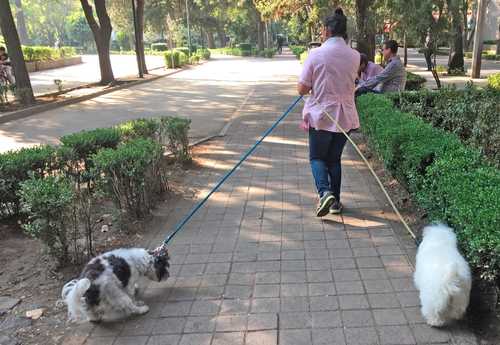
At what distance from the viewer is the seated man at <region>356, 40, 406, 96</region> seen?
294 inches

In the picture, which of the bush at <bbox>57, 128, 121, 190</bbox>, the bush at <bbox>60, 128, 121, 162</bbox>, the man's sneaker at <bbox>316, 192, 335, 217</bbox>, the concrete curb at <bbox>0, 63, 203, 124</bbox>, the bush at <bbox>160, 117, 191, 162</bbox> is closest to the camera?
the man's sneaker at <bbox>316, 192, 335, 217</bbox>

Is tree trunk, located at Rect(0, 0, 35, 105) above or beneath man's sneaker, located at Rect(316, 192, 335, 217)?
above

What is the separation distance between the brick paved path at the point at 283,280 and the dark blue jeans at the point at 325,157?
389 millimetres

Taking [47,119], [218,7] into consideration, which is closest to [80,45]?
[218,7]

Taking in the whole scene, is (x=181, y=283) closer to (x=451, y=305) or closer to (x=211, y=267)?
(x=211, y=267)

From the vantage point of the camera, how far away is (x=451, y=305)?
2.70 metres

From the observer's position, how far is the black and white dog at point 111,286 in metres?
2.94

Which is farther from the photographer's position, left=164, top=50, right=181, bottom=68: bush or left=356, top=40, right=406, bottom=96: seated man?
left=164, top=50, right=181, bottom=68: bush

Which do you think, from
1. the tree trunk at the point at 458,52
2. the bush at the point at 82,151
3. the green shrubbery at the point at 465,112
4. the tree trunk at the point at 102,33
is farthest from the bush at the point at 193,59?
the bush at the point at 82,151

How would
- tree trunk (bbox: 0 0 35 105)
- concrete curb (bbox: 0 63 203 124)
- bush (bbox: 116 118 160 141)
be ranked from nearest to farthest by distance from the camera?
1. bush (bbox: 116 118 160 141)
2. concrete curb (bbox: 0 63 203 124)
3. tree trunk (bbox: 0 0 35 105)

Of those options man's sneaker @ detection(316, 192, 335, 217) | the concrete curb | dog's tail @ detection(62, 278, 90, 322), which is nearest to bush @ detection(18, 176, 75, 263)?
dog's tail @ detection(62, 278, 90, 322)

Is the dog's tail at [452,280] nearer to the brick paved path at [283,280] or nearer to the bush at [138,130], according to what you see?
the brick paved path at [283,280]

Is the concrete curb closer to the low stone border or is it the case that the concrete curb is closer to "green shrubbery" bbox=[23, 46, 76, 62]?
the low stone border

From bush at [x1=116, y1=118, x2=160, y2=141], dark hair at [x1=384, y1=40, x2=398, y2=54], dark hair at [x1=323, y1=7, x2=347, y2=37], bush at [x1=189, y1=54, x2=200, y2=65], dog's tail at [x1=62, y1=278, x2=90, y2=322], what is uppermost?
dark hair at [x1=323, y1=7, x2=347, y2=37]
